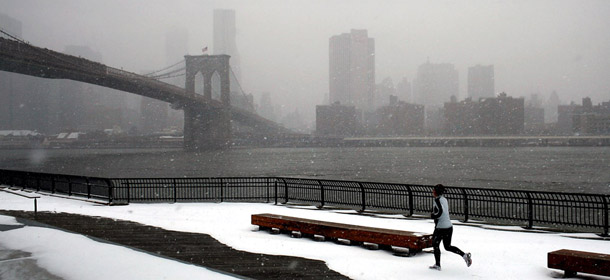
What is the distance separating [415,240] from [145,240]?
563 centimetres

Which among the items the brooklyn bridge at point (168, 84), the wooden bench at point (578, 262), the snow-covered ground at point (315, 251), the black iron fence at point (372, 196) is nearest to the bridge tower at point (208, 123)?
the brooklyn bridge at point (168, 84)

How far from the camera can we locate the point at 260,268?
8.77m

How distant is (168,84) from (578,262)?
9074 cm

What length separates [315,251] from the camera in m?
10.1

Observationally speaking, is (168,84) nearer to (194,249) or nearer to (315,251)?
(194,249)

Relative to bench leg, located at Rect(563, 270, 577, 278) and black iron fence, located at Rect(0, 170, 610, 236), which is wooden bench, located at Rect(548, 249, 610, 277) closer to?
bench leg, located at Rect(563, 270, 577, 278)

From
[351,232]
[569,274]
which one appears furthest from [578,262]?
[351,232]

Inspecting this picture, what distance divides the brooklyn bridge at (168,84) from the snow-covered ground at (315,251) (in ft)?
186

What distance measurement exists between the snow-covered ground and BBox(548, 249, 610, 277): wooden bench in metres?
0.22

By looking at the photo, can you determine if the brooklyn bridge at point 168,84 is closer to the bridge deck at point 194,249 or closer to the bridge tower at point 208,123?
the bridge tower at point 208,123

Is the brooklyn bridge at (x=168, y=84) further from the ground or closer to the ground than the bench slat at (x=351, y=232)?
further from the ground

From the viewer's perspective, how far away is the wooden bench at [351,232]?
952 centimetres

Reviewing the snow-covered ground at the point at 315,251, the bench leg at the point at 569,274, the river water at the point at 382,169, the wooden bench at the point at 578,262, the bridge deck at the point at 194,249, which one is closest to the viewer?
the wooden bench at the point at 578,262

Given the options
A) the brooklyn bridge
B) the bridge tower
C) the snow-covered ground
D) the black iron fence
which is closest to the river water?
the bridge tower
